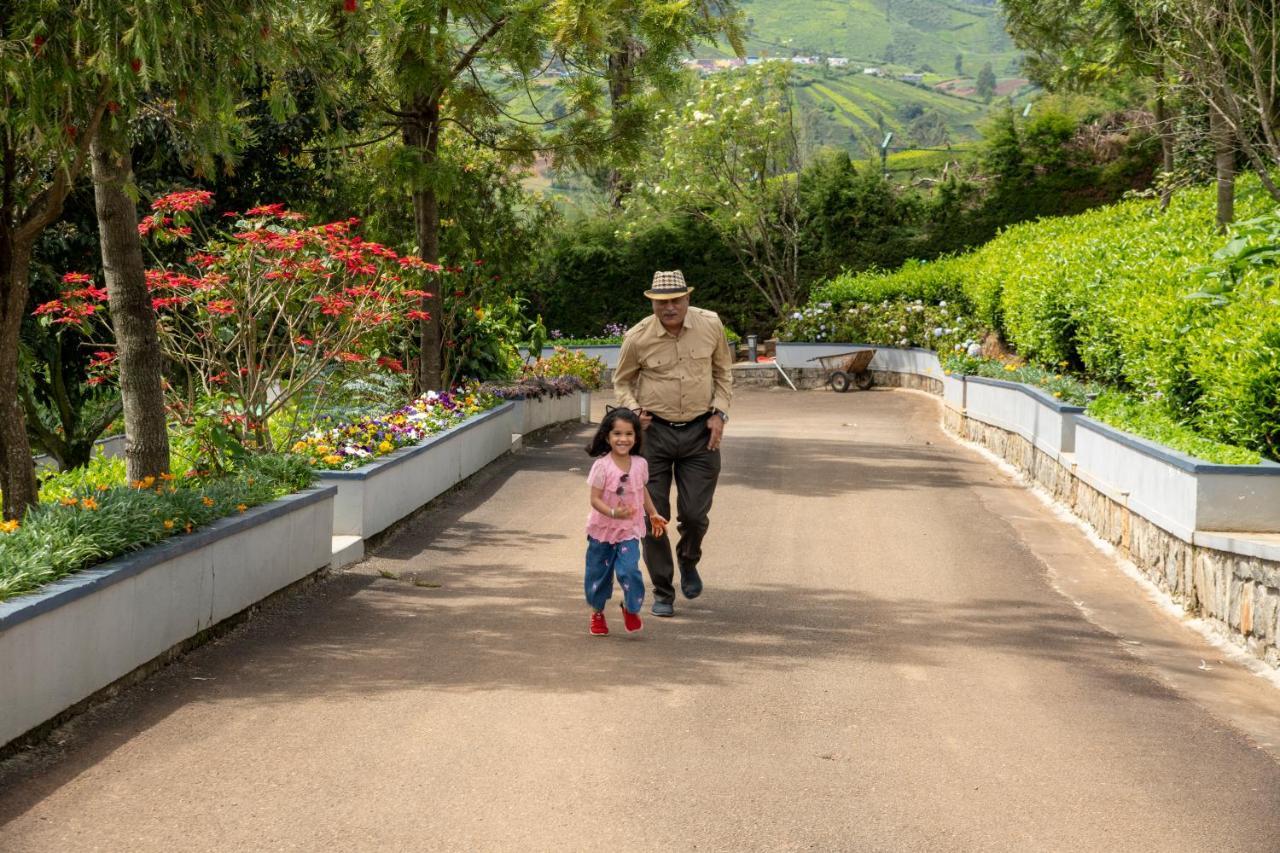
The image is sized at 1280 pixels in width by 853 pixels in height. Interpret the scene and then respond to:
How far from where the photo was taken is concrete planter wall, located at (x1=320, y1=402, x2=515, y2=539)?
36.0ft

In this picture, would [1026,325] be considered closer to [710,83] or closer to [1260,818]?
[1260,818]

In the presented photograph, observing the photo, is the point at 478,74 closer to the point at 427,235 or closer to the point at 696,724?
the point at 427,235

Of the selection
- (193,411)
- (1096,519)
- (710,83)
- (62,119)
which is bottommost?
(1096,519)

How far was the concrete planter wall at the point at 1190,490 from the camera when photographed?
28.8 ft

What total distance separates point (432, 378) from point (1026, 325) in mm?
7791

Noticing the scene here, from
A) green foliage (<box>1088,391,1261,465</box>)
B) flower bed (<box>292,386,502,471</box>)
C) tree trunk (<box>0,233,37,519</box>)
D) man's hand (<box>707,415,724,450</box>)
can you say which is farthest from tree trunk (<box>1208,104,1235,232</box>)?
tree trunk (<box>0,233,37,519</box>)

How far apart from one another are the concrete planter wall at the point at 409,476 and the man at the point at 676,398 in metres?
2.94

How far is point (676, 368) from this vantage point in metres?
8.83

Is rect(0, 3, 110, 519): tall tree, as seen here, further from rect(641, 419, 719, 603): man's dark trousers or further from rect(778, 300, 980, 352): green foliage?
rect(778, 300, 980, 352): green foliage

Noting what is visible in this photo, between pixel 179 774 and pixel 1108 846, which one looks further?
pixel 179 774

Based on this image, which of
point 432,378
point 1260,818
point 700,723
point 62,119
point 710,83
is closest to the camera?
point 1260,818

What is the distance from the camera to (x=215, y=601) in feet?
26.2

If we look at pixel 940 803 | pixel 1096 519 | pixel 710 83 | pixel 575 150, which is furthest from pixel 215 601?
pixel 710 83

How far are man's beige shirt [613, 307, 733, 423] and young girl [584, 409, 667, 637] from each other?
0.61m
